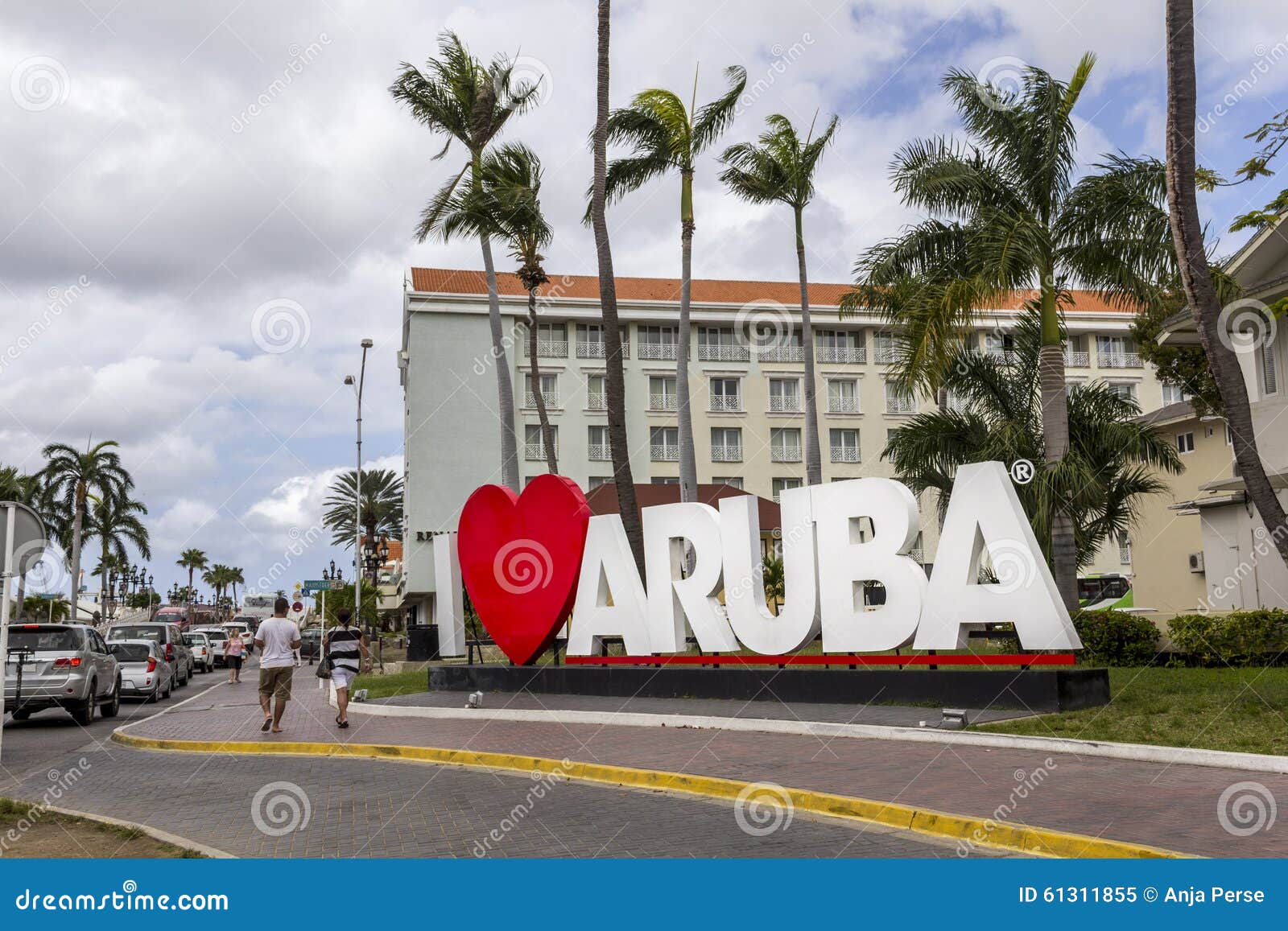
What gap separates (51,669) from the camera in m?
18.3

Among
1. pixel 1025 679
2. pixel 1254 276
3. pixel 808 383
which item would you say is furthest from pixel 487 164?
pixel 1025 679

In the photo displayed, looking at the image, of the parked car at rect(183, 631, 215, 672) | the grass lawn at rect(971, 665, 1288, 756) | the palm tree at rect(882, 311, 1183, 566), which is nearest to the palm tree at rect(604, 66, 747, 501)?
the palm tree at rect(882, 311, 1183, 566)

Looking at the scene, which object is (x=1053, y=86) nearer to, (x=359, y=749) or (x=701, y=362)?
(x=359, y=749)

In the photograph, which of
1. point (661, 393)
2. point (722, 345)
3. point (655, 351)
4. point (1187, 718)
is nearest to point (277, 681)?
point (1187, 718)

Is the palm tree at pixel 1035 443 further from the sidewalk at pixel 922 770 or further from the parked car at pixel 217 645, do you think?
the parked car at pixel 217 645

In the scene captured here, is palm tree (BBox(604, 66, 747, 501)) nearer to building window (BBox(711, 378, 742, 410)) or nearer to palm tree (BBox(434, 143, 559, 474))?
palm tree (BBox(434, 143, 559, 474))

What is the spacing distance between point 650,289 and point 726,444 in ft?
29.5

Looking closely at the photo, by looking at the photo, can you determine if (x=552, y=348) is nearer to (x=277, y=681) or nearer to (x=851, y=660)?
(x=277, y=681)

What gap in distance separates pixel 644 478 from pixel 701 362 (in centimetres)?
660

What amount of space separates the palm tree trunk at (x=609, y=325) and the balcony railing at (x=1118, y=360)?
41.8m

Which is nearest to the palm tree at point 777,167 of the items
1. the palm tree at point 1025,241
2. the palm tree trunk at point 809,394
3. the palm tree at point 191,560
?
the palm tree trunk at point 809,394

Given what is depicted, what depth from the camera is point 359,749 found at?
13.5m

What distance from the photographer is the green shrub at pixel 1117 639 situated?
19086mm

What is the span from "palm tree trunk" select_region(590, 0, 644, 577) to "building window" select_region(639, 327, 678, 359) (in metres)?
31.5
